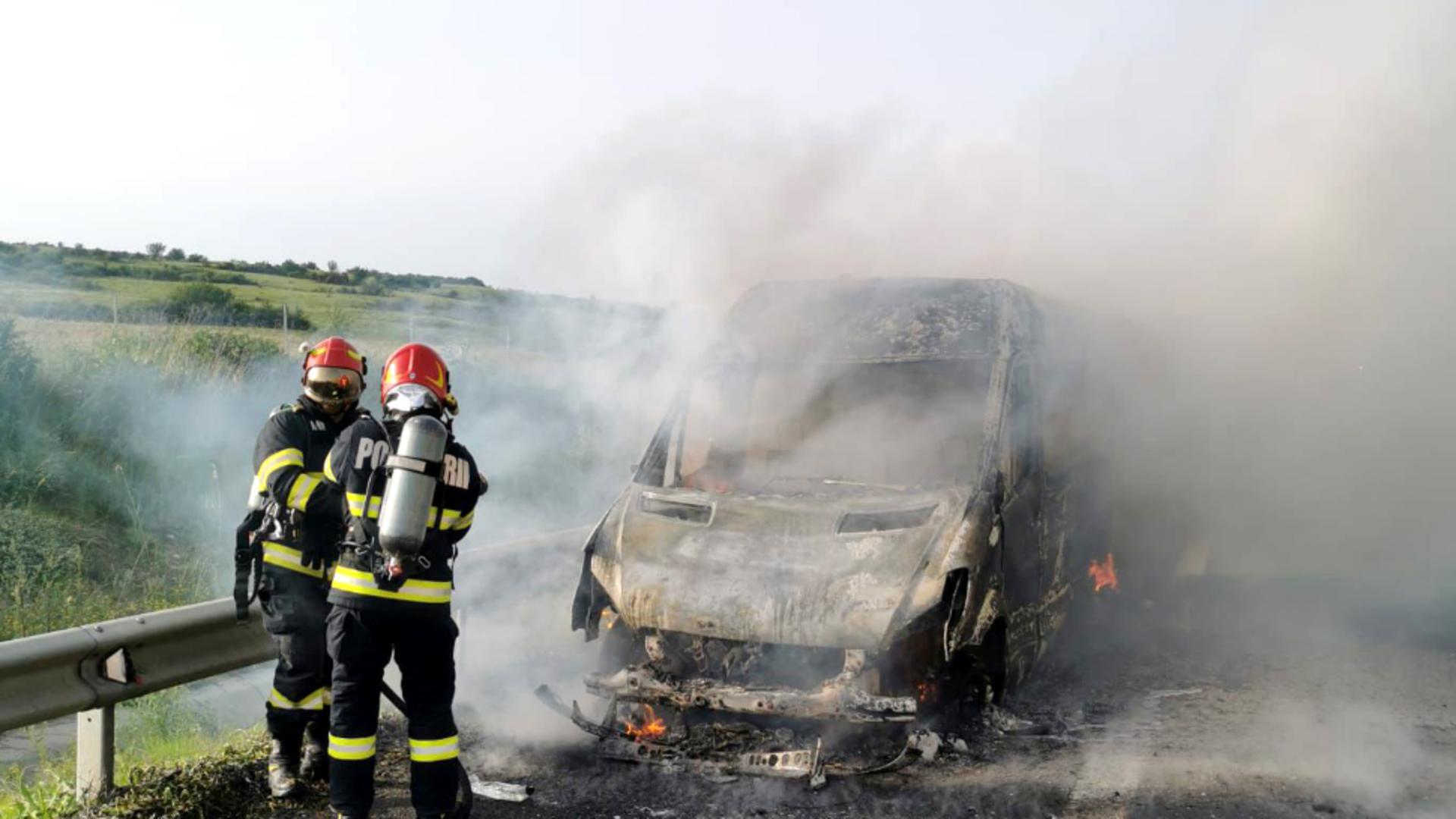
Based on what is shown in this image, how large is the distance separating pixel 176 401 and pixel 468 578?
17.9 feet

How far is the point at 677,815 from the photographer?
15.7ft

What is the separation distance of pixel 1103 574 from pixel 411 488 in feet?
17.5

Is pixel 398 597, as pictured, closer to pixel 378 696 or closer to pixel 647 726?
pixel 378 696

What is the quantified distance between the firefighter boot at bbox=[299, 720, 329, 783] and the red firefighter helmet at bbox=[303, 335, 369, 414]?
129cm

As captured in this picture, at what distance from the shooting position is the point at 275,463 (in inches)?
187

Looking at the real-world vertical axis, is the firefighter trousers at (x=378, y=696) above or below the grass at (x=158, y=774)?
above

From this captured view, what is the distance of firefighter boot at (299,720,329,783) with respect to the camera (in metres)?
4.98

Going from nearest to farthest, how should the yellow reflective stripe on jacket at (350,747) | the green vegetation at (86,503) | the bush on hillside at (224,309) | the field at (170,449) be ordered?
the yellow reflective stripe on jacket at (350,747), the field at (170,449), the green vegetation at (86,503), the bush on hillside at (224,309)

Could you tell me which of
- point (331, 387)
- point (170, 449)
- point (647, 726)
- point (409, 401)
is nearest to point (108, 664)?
point (331, 387)

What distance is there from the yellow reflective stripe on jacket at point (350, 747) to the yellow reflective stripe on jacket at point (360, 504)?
783mm

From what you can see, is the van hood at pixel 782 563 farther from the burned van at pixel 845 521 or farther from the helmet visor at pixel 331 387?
the helmet visor at pixel 331 387

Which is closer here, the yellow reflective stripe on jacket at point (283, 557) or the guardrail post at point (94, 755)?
the guardrail post at point (94, 755)

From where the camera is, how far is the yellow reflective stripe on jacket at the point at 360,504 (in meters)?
4.26

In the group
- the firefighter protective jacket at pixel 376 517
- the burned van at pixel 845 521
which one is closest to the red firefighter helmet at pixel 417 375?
the firefighter protective jacket at pixel 376 517
